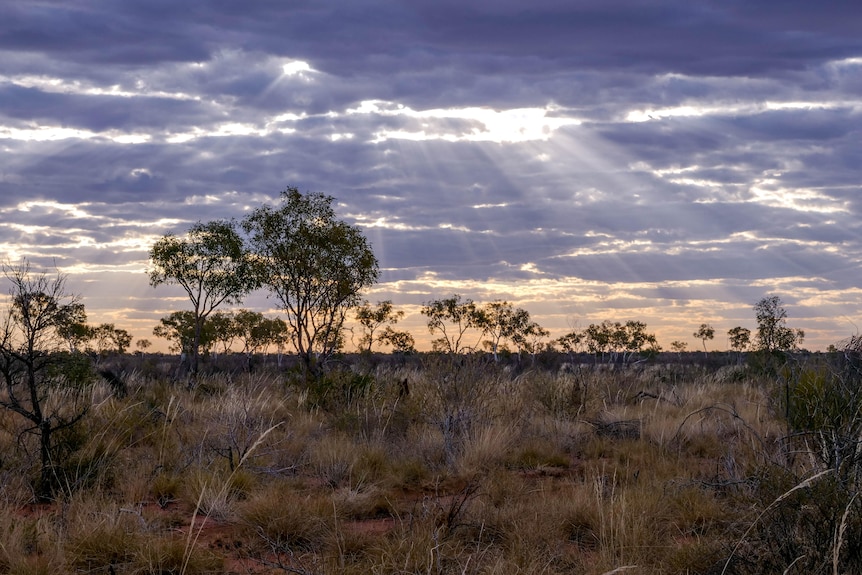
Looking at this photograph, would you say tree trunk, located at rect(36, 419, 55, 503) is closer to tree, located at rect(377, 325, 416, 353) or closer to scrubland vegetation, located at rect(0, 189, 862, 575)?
scrubland vegetation, located at rect(0, 189, 862, 575)

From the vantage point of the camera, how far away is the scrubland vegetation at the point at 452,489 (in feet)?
19.5

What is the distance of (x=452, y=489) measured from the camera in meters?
9.20

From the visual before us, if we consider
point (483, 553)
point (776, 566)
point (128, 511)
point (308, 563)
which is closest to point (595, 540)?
point (483, 553)

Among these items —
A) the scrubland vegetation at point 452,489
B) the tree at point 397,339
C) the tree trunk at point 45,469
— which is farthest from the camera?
the tree at point 397,339

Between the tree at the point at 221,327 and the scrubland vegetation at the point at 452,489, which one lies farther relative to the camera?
the tree at the point at 221,327

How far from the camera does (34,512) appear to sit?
26.9 ft

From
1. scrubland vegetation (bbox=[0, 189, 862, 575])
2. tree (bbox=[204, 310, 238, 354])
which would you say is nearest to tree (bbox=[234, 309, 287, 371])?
tree (bbox=[204, 310, 238, 354])

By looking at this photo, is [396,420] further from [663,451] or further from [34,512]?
[34,512]

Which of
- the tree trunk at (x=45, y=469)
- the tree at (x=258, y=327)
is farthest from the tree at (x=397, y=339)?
the tree trunk at (x=45, y=469)

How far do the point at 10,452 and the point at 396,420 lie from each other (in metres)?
6.24

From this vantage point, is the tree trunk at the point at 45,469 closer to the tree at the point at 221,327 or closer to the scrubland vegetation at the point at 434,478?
the scrubland vegetation at the point at 434,478

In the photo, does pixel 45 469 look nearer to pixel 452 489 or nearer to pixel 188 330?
pixel 452 489

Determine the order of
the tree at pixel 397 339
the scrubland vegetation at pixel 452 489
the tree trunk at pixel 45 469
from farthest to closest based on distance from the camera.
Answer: the tree at pixel 397 339 < the tree trunk at pixel 45 469 < the scrubland vegetation at pixel 452 489

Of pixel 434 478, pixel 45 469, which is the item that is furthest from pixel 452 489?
pixel 45 469
